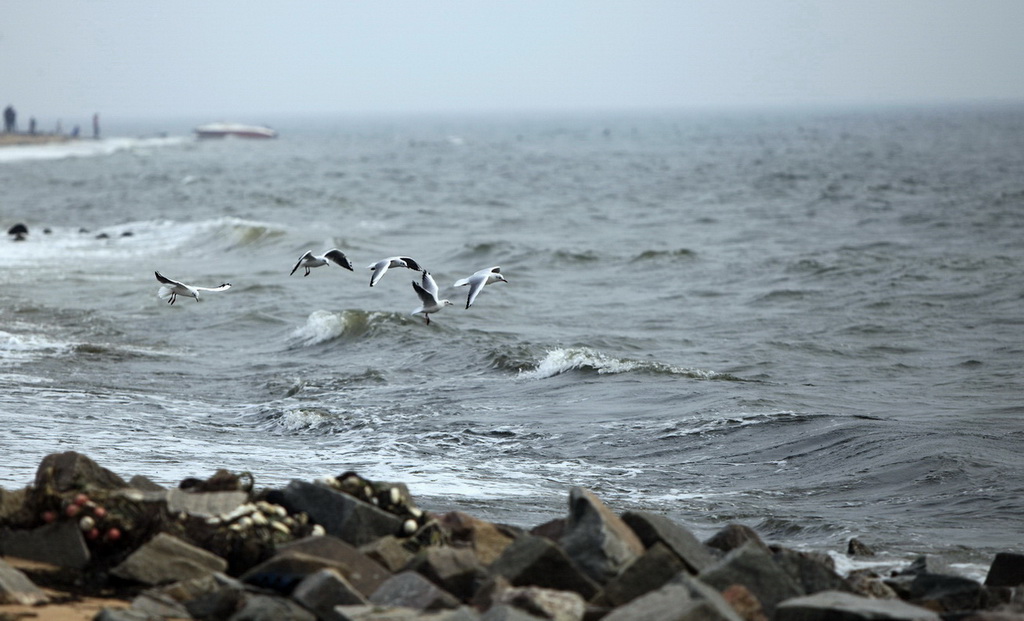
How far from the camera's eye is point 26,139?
300 feet

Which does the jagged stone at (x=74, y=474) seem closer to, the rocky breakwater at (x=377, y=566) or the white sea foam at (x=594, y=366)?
the rocky breakwater at (x=377, y=566)

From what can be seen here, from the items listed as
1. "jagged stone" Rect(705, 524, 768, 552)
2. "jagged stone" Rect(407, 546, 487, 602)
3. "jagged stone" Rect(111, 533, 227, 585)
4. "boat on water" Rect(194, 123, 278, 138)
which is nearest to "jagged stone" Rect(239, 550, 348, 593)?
"jagged stone" Rect(111, 533, 227, 585)

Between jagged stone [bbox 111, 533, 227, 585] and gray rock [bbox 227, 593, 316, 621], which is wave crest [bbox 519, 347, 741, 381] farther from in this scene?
gray rock [bbox 227, 593, 316, 621]

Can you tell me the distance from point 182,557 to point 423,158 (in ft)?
257

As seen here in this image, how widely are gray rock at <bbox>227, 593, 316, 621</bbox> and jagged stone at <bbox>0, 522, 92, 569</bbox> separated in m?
1.40

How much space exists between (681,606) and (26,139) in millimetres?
94881

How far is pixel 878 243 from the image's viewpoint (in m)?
30.0

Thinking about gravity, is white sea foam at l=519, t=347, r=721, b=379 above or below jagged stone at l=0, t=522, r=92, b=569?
below

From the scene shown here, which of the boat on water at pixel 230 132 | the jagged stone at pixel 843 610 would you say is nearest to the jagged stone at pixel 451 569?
the jagged stone at pixel 843 610

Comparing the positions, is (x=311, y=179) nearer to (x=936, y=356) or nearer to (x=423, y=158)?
(x=423, y=158)

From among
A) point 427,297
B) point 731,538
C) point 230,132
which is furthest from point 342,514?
point 230,132

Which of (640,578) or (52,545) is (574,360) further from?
(52,545)

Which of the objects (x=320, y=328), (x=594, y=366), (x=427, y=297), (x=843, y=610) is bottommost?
(x=320, y=328)

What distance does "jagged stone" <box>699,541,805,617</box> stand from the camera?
6.12 meters
